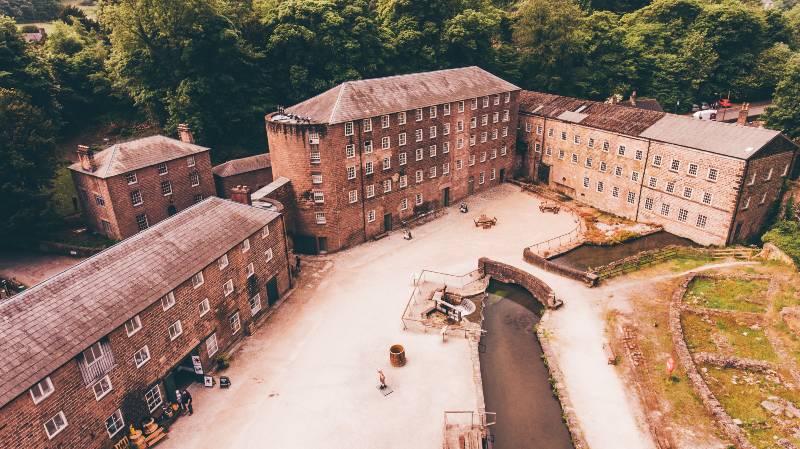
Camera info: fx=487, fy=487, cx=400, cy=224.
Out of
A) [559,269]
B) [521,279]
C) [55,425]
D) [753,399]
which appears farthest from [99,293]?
[753,399]

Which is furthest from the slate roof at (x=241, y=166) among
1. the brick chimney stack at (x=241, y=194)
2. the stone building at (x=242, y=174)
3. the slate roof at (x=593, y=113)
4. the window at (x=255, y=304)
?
the slate roof at (x=593, y=113)

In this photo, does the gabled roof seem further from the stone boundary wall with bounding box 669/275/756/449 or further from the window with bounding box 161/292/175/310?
the stone boundary wall with bounding box 669/275/756/449

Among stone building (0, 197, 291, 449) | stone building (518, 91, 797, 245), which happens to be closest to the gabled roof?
stone building (518, 91, 797, 245)

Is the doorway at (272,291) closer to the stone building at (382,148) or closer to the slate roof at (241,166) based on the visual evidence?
the stone building at (382,148)

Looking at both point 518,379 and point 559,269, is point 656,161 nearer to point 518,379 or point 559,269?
point 559,269

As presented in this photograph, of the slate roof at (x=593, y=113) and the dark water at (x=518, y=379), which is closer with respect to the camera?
the dark water at (x=518, y=379)

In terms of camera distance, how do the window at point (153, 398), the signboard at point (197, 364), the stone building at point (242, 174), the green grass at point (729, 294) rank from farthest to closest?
the stone building at point (242, 174) < the green grass at point (729, 294) < the signboard at point (197, 364) < the window at point (153, 398)
